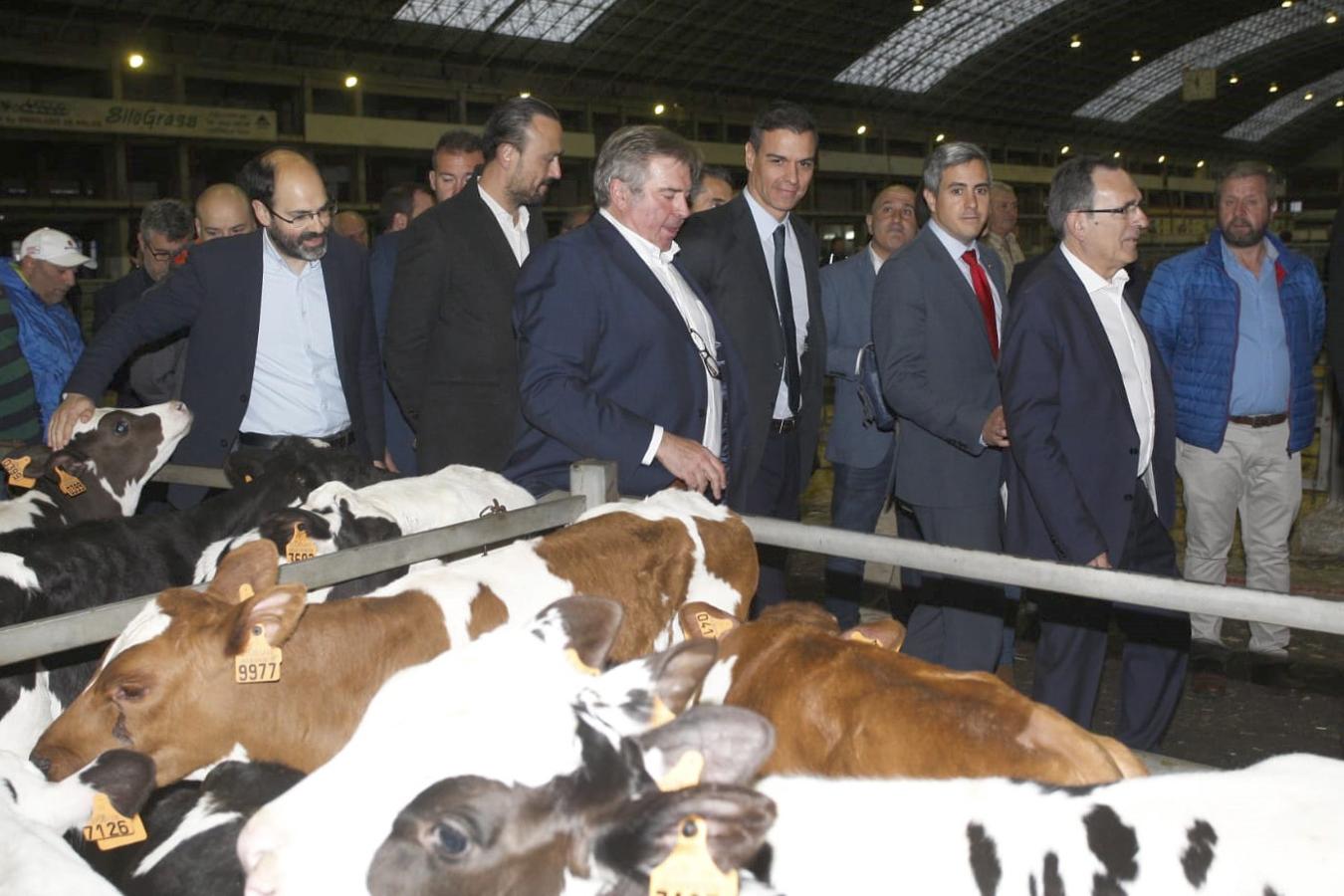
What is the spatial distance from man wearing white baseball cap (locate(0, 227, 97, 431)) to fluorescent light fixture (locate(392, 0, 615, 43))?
2172 centimetres

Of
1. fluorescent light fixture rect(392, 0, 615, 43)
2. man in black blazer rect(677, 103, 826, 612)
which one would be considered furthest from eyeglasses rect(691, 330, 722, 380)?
fluorescent light fixture rect(392, 0, 615, 43)

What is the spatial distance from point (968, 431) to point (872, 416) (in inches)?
35.6

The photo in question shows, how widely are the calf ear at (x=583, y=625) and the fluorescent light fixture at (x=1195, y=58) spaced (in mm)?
44550

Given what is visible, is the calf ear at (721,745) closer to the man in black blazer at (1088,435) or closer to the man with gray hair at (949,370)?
the man in black blazer at (1088,435)

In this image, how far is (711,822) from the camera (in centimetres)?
155

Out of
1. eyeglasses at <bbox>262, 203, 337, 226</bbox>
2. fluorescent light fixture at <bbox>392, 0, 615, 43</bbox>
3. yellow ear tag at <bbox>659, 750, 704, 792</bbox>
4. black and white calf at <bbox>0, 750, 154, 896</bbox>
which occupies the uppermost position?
fluorescent light fixture at <bbox>392, 0, 615, 43</bbox>

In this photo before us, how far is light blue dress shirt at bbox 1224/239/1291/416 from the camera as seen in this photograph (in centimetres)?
530

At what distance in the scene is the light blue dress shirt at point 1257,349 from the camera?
5301 mm

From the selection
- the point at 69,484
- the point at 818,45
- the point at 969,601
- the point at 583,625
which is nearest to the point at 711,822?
the point at 583,625

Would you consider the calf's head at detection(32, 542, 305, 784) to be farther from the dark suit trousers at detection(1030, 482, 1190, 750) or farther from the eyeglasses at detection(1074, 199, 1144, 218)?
the eyeglasses at detection(1074, 199, 1144, 218)

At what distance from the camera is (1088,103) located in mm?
46250

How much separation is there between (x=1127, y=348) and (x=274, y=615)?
2.63m

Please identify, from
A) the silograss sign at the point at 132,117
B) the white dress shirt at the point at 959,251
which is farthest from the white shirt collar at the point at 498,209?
the silograss sign at the point at 132,117

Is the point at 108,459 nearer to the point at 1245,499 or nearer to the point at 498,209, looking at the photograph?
the point at 498,209
